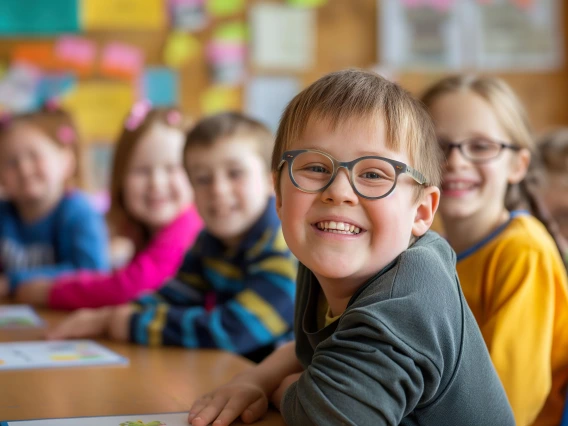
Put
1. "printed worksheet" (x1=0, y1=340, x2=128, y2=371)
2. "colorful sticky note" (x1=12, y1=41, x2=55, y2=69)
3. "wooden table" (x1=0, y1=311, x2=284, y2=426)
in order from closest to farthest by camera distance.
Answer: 1. "wooden table" (x1=0, y1=311, x2=284, y2=426)
2. "printed worksheet" (x1=0, y1=340, x2=128, y2=371)
3. "colorful sticky note" (x1=12, y1=41, x2=55, y2=69)

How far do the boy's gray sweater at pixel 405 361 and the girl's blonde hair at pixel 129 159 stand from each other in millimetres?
1315

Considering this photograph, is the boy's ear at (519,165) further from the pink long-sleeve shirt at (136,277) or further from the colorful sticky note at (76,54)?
the colorful sticky note at (76,54)

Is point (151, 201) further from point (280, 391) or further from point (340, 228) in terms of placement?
point (340, 228)

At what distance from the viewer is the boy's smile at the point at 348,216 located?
88cm

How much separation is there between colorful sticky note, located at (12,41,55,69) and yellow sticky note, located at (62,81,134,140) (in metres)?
0.14

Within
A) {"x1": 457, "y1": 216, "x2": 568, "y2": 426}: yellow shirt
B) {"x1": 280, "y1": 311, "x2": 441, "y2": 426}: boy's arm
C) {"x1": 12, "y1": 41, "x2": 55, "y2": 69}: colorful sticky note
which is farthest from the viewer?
{"x1": 12, "y1": 41, "x2": 55, "y2": 69}: colorful sticky note

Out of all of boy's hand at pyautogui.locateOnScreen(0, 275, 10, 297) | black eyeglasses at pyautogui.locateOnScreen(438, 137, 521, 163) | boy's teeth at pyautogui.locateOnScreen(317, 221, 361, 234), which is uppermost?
boy's teeth at pyautogui.locateOnScreen(317, 221, 361, 234)

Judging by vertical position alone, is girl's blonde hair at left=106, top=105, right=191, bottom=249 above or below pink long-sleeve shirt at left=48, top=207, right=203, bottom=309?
above

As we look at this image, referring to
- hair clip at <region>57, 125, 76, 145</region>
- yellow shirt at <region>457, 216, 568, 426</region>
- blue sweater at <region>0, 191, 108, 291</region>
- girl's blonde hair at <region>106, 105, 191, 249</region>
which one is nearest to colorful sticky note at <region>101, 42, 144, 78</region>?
hair clip at <region>57, 125, 76, 145</region>

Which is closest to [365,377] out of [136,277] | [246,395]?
[246,395]

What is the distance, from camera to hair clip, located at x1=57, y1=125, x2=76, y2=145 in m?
2.52

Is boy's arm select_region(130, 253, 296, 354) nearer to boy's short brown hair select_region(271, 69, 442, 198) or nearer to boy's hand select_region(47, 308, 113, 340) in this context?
boy's hand select_region(47, 308, 113, 340)

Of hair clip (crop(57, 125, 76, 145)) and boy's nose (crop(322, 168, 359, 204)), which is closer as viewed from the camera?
boy's nose (crop(322, 168, 359, 204))

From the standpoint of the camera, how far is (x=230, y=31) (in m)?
3.13
